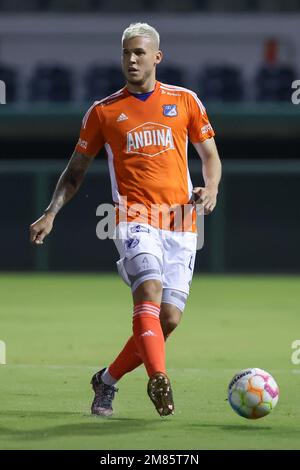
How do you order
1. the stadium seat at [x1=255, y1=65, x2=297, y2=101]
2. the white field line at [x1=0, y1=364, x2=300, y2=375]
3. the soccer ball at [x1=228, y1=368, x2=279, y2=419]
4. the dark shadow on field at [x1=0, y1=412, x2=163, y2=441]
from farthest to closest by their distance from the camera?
the stadium seat at [x1=255, y1=65, x2=297, y2=101]
the white field line at [x1=0, y1=364, x2=300, y2=375]
the soccer ball at [x1=228, y1=368, x2=279, y2=419]
the dark shadow on field at [x1=0, y1=412, x2=163, y2=441]

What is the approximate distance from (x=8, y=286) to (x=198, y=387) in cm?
1138

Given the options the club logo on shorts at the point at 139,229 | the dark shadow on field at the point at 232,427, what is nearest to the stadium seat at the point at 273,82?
the club logo on shorts at the point at 139,229

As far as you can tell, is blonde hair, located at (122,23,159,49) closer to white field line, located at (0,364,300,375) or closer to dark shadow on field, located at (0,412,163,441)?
dark shadow on field, located at (0,412,163,441)

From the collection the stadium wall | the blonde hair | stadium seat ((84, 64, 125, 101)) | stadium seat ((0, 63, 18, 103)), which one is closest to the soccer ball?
the blonde hair

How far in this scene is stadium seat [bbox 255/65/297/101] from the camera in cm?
2517

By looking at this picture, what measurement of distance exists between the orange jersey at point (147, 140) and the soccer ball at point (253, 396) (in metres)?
1.15

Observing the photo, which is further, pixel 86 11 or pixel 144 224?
pixel 86 11

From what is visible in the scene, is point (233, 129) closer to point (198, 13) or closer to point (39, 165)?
point (39, 165)

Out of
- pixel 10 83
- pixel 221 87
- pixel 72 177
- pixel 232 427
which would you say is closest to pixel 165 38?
pixel 221 87

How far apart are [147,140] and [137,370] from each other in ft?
10.1

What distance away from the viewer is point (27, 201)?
23.1 metres

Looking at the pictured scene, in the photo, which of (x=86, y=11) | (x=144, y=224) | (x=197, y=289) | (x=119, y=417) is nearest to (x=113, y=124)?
(x=144, y=224)

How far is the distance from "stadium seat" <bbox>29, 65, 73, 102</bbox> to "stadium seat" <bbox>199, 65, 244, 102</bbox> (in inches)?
108

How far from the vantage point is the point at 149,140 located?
732 centimetres
